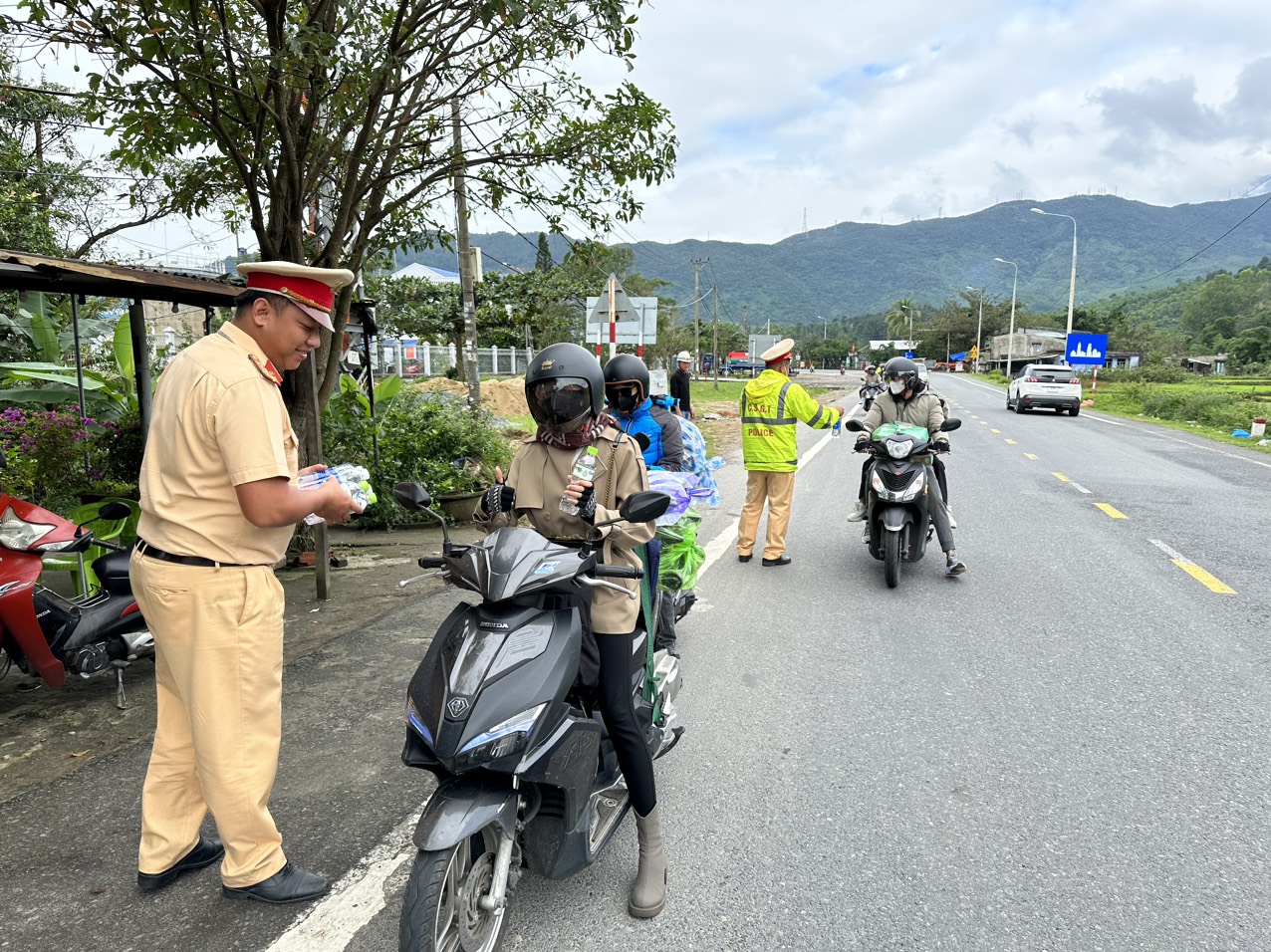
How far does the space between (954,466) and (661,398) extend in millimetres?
9131

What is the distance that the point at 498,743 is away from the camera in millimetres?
2092

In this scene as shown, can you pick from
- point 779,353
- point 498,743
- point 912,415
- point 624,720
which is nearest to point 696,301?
point 912,415

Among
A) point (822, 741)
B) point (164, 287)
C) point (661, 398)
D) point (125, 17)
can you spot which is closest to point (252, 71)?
point (125, 17)

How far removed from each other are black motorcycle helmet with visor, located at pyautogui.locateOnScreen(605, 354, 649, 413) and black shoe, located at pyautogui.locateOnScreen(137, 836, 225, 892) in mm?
2853

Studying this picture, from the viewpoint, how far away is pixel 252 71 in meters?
4.75

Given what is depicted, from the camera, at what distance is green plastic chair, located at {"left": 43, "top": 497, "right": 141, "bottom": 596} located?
15.5 feet

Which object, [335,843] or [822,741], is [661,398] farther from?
[335,843]

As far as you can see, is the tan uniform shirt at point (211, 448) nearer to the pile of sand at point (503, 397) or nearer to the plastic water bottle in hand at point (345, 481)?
the plastic water bottle in hand at point (345, 481)

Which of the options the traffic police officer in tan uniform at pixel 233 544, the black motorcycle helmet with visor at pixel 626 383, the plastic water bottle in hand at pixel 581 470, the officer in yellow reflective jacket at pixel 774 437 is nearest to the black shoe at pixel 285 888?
the traffic police officer in tan uniform at pixel 233 544

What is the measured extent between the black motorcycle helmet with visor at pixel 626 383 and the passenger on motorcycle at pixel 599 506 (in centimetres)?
169

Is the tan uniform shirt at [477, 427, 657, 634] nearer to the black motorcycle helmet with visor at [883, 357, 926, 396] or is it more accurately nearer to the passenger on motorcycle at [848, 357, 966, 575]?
the passenger on motorcycle at [848, 357, 966, 575]

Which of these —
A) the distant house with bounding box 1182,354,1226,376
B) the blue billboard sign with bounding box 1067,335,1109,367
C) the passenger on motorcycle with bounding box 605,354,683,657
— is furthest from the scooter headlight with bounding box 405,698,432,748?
the distant house with bounding box 1182,354,1226,376

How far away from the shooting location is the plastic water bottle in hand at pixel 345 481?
253 centimetres

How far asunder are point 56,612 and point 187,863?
1.91 metres
